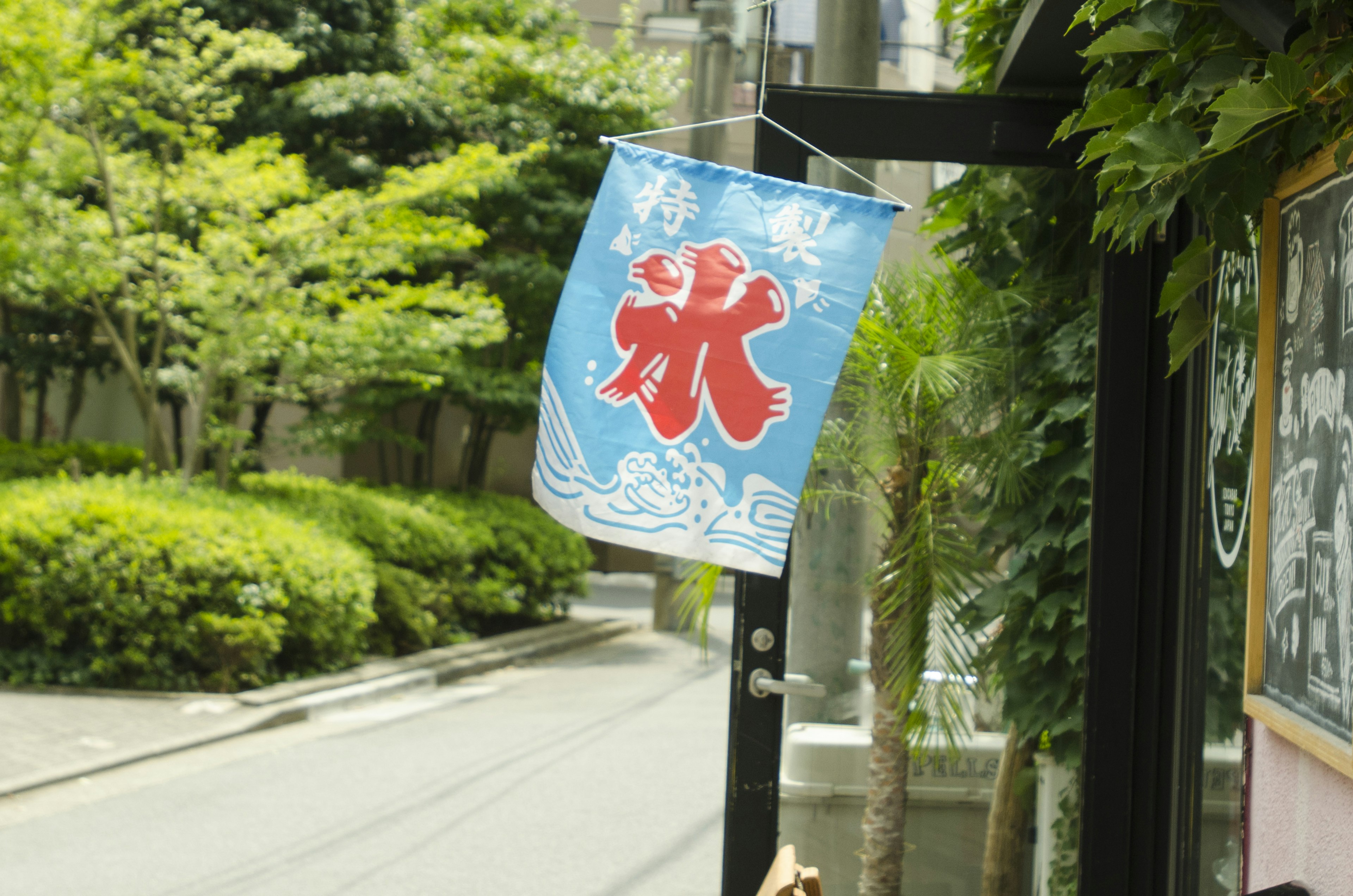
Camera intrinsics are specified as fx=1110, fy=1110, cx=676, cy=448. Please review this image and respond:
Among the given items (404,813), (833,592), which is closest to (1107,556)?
(833,592)

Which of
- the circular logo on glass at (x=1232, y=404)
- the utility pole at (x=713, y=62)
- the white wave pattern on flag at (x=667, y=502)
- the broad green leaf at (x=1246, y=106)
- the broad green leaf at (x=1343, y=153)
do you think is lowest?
the white wave pattern on flag at (x=667, y=502)

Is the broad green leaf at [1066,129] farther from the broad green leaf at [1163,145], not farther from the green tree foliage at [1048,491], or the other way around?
the green tree foliage at [1048,491]

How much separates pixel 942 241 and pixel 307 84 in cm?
1190

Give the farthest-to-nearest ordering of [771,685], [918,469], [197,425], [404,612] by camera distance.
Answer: [404,612] → [197,425] → [918,469] → [771,685]

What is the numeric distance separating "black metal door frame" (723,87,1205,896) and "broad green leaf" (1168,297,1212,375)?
1122 millimetres

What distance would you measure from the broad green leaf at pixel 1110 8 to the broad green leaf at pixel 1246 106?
11.7 inches

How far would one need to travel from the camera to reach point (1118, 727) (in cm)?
318

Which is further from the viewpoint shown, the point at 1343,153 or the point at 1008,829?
the point at 1008,829

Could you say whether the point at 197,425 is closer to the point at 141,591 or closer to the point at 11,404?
the point at 141,591

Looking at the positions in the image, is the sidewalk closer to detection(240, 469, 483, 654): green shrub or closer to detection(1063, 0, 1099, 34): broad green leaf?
detection(240, 469, 483, 654): green shrub

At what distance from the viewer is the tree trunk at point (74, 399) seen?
16.0 m

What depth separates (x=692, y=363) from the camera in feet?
9.05

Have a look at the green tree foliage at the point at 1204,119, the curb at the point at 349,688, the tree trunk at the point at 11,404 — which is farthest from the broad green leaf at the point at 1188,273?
the tree trunk at the point at 11,404

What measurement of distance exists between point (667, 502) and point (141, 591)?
21.0ft
